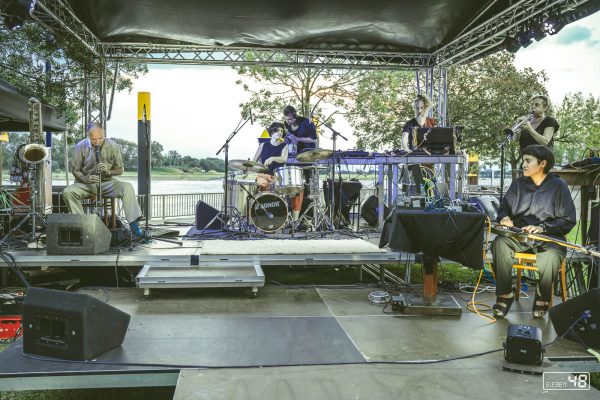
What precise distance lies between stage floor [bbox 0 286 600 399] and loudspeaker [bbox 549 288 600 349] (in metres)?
0.10

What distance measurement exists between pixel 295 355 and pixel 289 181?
3.46 metres

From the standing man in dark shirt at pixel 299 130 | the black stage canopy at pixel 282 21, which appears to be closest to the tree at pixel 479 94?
the black stage canopy at pixel 282 21

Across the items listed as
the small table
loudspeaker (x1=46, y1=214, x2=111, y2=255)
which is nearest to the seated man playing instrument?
loudspeaker (x1=46, y1=214, x2=111, y2=255)

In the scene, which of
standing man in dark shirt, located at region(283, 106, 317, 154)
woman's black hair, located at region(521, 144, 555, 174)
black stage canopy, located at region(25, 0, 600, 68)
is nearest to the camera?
woman's black hair, located at region(521, 144, 555, 174)

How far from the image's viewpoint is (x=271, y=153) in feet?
23.5

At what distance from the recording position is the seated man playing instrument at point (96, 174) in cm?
567

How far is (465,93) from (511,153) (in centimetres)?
407

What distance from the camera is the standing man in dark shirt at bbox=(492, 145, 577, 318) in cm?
406

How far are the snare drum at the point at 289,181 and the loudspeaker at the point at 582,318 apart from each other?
3597 mm

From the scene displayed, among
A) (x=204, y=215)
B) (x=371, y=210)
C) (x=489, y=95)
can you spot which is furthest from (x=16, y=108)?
(x=489, y=95)

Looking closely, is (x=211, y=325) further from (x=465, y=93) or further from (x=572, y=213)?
(x=465, y=93)

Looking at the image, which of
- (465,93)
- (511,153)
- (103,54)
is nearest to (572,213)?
(103,54)

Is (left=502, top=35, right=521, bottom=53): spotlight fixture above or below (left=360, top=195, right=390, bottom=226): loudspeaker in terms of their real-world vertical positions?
above

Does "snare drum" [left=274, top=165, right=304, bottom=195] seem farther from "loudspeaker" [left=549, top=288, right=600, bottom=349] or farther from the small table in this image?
"loudspeaker" [left=549, top=288, right=600, bottom=349]
